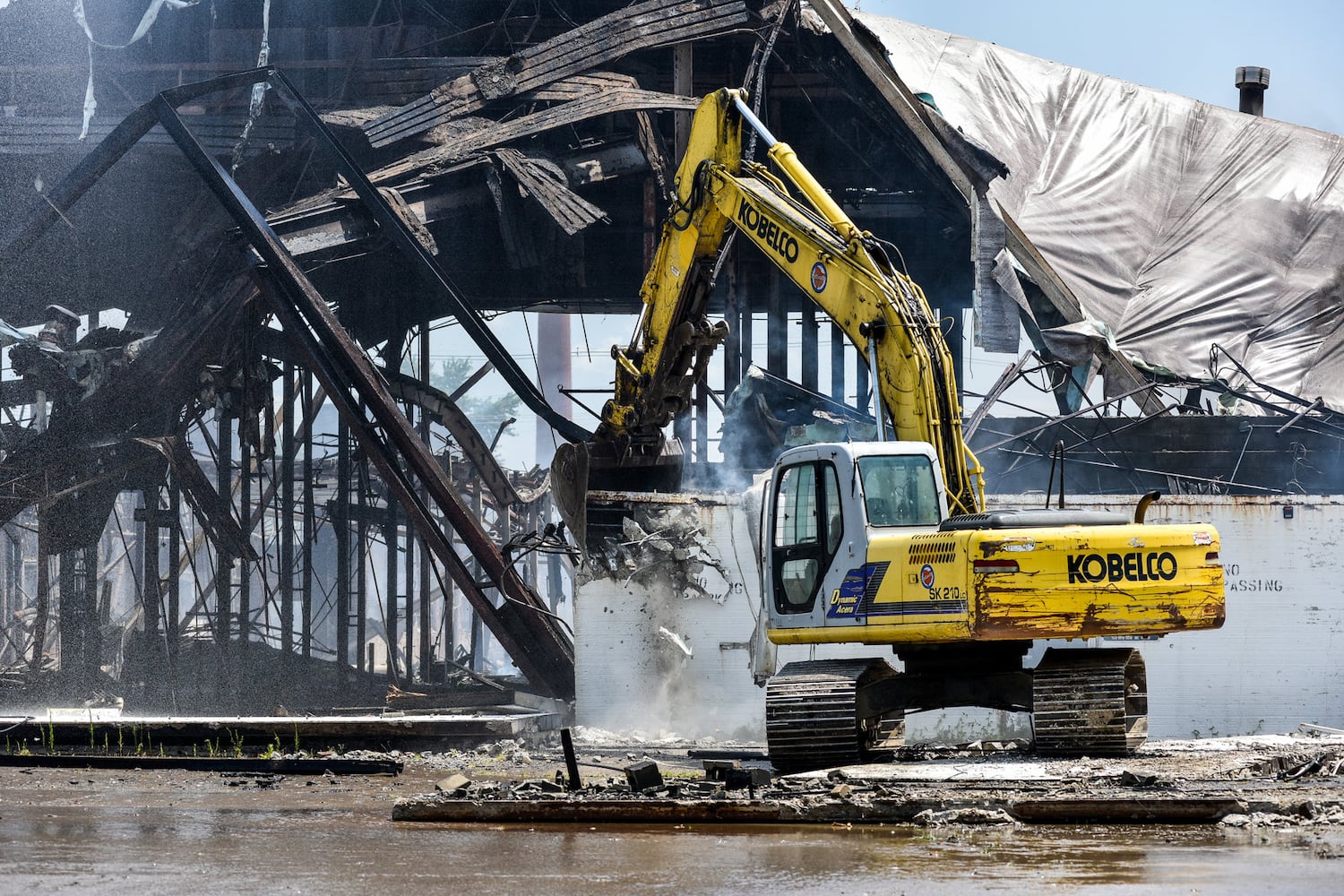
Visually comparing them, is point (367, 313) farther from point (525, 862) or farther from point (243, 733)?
point (525, 862)

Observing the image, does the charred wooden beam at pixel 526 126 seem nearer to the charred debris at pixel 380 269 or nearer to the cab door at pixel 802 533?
the charred debris at pixel 380 269

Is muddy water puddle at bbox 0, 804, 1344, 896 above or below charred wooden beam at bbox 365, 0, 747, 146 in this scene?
below

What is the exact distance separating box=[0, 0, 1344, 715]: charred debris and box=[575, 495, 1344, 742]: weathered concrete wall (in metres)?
1.20

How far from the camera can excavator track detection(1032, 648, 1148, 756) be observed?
1080 centimetres

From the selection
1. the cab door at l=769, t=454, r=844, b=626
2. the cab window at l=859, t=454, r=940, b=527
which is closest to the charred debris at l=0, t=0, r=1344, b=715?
the cab door at l=769, t=454, r=844, b=626

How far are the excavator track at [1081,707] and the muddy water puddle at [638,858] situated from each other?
2579 millimetres

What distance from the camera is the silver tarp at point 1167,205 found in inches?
848

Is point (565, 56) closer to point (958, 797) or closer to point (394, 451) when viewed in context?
point (394, 451)

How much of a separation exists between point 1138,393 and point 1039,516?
996 centimetres

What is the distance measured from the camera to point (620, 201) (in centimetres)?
2423

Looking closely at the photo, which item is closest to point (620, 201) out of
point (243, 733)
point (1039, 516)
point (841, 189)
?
point (841, 189)

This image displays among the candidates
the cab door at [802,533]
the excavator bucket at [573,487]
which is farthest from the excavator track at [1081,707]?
the excavator bucket at [573,487]

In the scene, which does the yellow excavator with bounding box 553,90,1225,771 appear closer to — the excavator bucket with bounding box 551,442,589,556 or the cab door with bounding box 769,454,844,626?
the cab door with bounding box 769,454,844,626

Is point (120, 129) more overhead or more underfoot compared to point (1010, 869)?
more overhead
